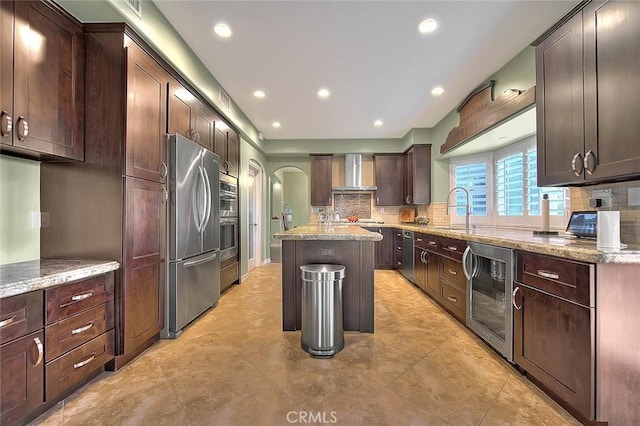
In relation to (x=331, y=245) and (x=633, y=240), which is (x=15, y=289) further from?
(x=633, y=240)

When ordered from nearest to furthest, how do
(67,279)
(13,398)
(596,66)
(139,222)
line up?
(13,398) < (67,279) < (596,66) < (139,222)

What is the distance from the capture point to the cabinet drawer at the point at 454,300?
274 centimetres

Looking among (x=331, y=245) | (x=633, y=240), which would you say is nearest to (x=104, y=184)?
(x=331, y=245)

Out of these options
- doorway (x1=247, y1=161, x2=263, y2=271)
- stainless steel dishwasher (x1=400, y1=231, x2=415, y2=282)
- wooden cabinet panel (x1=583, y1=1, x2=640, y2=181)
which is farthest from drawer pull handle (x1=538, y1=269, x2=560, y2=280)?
doorway (x1=247, y1=161, x2=263, y2=271)

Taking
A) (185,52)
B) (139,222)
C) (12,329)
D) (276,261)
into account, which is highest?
(185,52)

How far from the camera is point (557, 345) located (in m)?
1.57

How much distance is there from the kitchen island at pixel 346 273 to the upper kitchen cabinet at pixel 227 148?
1853 millimetres

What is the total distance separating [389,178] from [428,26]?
3783 mm

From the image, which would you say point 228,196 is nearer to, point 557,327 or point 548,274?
point 548,274

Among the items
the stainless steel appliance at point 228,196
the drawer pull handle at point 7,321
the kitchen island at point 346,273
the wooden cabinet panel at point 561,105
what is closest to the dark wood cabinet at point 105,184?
the drawer pull handle at point 7,321

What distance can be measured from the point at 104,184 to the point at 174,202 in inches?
22.3

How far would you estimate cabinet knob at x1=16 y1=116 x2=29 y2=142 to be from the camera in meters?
1.55

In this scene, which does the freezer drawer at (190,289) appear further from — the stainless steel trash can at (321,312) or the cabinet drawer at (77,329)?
the stainless steel trash can at (321,312)

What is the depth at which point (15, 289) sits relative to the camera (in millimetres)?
1313
